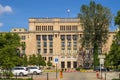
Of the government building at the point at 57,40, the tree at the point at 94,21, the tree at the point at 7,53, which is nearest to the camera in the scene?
the tree at the point at 7,53

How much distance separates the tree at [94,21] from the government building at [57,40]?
58191 mm

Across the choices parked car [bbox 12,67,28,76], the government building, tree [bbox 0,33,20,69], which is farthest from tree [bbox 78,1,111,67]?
the government building

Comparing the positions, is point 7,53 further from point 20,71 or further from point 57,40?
point 57,40

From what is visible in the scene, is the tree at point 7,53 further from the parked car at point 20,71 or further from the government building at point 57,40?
the government building at point 57,40

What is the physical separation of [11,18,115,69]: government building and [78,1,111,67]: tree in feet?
191

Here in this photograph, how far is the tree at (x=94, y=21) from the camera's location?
316ft

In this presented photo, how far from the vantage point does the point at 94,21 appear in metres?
96.2

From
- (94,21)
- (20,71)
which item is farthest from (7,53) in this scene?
(94,21)

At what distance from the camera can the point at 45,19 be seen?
515ft

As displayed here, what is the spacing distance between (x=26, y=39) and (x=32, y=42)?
10.6 ft

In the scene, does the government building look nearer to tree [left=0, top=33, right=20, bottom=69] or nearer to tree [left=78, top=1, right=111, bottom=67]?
tree [left=78, top=1, right=111, bottom=67]

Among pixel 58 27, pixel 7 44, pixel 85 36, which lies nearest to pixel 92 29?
pixel 85 36

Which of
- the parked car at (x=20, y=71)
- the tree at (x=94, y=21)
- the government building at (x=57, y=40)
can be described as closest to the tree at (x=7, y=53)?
the parked car at (x=20, y=71)

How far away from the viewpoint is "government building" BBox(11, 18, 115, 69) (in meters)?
156
